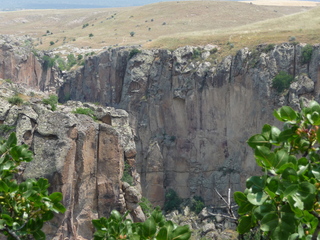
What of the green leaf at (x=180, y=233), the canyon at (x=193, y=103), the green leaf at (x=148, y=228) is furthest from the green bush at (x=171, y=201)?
the green leaf at (x=180, y=233)

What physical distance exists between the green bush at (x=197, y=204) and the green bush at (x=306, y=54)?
16.8 metres

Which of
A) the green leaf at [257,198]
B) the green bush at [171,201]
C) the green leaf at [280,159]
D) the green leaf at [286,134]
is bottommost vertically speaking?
the green bush at [171,201]

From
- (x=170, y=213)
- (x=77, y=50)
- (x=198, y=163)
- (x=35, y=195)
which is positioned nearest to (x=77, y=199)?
(x=35, y=195)

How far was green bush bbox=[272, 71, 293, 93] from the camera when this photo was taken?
45.8 m

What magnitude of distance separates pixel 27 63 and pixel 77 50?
17.8m

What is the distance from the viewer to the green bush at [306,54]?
46.1 metres

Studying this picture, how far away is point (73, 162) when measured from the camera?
24172 mm

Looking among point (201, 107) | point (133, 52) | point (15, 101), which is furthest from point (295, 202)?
point (133, 52)

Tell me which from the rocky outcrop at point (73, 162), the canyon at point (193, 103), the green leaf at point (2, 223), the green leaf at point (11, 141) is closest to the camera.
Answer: the green leaf at point (2, 223)

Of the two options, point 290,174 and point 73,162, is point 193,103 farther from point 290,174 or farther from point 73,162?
point 290,174

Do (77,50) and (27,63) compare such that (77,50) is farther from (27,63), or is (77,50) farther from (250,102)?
(250,102)

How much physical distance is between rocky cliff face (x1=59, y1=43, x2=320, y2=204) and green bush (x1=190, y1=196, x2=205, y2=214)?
0.81m

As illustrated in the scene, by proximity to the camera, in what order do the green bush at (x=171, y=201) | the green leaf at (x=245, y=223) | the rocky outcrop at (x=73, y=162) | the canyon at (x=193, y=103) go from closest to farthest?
the green leaf at (x=245, y=223) → the rocky outcrop at (x=73, y=162) → the canyon at (x=193, y=103) → the green bush at (x=171, y=201)

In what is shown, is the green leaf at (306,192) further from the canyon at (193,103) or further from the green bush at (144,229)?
the canyon at (193,103)
